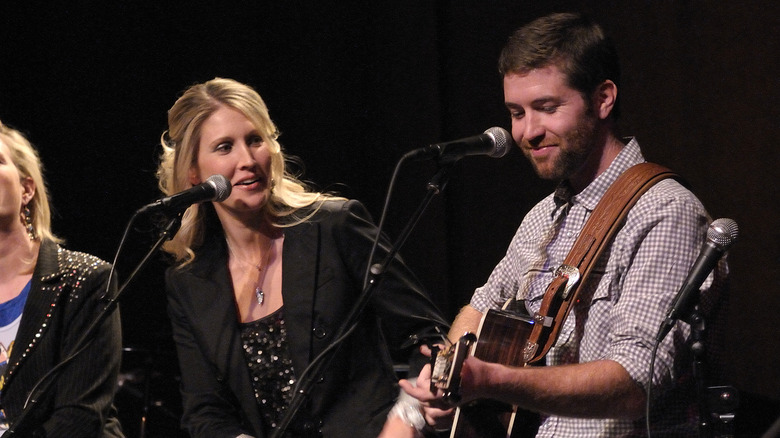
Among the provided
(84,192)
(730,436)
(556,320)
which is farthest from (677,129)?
(84,192)

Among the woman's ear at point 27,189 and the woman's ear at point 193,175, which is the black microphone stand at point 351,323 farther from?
the woman's ear at point 27,189

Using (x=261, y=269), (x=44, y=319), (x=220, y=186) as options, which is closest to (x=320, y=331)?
(x=261, y=269)

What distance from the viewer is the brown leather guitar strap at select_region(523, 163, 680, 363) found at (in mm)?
2361

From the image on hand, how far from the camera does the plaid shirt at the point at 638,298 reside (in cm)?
216

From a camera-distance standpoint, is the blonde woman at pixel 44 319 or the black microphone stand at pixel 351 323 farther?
Result: the blonde woman at pixel 44 319

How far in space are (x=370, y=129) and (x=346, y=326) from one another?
328cm

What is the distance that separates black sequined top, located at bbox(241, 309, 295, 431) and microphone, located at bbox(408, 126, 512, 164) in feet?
4.17

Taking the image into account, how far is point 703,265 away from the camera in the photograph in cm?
202

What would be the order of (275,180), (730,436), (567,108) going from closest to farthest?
(730,436) → (567,108) → (275,180)

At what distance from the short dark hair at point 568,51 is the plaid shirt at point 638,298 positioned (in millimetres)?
246

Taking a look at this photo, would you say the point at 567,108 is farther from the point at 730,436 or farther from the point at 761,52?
the point at 761,52

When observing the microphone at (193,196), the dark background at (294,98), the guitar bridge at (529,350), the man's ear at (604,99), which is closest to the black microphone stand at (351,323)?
the guitar bridge at (529,350)

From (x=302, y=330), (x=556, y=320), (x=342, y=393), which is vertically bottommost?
(x=342, y=393)

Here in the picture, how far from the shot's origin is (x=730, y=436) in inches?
80.8
